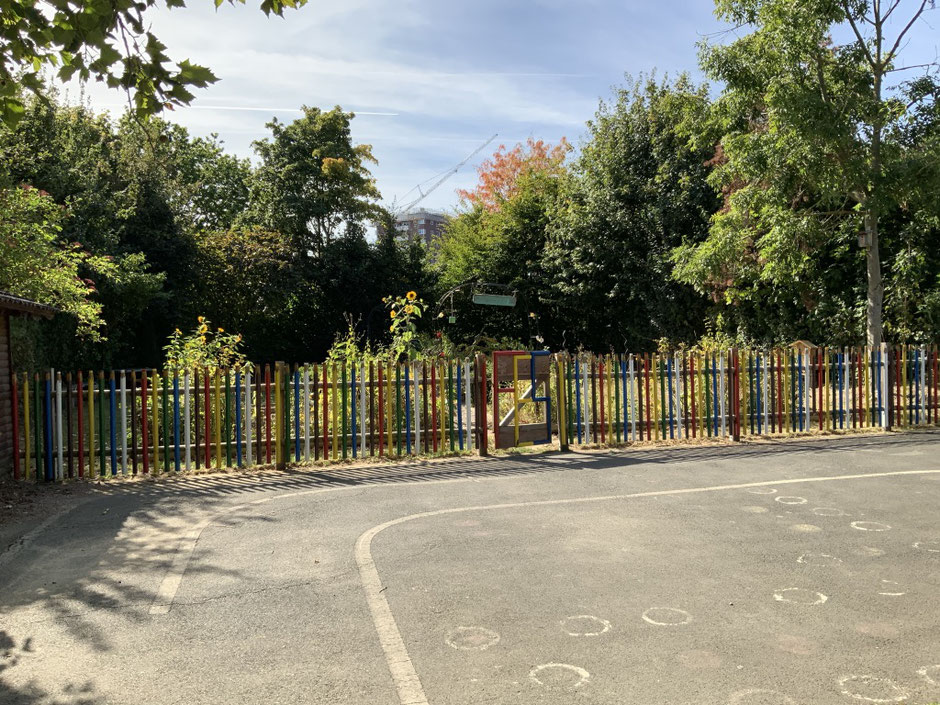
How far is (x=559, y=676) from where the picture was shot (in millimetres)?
3723

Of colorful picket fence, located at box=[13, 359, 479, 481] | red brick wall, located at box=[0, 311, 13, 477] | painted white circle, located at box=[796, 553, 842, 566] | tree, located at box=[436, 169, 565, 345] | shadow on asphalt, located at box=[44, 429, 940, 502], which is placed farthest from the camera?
tree, located at box=[436, 169, 565, 345]

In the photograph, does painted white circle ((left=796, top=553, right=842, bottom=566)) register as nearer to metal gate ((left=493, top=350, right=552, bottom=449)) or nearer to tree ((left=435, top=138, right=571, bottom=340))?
metal gate ((left=493, top=350, right=552, bottom=449))

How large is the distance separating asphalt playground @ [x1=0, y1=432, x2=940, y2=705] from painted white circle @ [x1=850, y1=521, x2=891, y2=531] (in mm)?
42

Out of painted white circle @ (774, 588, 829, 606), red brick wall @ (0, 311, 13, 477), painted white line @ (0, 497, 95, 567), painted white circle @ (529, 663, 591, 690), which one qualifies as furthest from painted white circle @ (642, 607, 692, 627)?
red brick wall @ (0, 311, 13, 477)

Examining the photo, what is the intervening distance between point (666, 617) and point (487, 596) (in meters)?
1.13

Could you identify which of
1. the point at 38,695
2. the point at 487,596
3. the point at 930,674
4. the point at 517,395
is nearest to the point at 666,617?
the point at 487,596

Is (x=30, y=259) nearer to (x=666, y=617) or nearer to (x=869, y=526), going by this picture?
(x=666, y=617)

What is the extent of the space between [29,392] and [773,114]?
12873 millimetres

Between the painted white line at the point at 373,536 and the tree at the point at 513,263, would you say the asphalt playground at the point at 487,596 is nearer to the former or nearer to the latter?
the painted white line at the point at 373,536

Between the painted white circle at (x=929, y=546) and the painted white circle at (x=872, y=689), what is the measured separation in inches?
102

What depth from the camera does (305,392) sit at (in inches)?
411

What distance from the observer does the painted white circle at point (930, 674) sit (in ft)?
11.7

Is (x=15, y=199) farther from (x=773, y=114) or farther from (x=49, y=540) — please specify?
(x=773, y=114)

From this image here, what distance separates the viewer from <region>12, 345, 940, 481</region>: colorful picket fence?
387 inches
